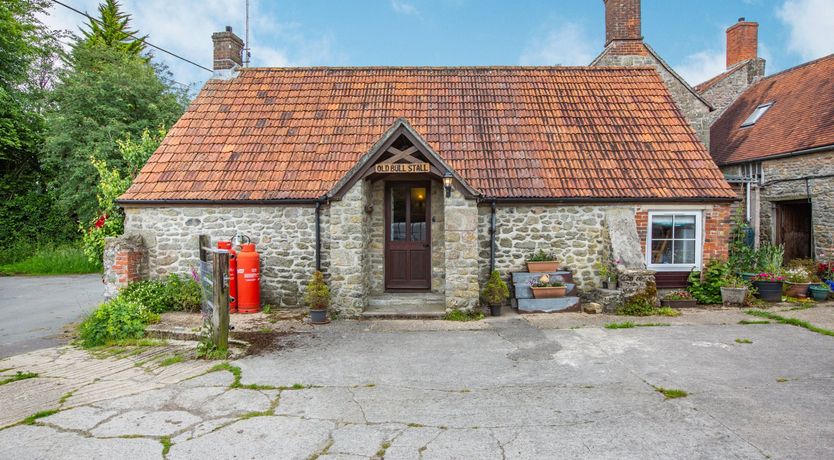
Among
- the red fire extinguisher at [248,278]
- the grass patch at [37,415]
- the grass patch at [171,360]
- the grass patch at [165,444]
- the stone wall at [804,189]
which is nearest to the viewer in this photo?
the grass patch at [165,444]

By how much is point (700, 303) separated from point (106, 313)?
1246 centimetres

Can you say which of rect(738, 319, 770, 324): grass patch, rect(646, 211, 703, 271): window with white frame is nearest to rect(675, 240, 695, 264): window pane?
rect(646, 211, 703, 271): window with white frame

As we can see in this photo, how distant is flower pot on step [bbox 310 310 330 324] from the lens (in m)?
9.23

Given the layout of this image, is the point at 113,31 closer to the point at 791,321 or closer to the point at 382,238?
the point at 382,238

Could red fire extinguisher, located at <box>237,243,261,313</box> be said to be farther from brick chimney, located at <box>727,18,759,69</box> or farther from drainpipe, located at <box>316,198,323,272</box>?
brick chimney, located at <box>727,18,759,69</box>

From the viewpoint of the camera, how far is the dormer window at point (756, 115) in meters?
17.2

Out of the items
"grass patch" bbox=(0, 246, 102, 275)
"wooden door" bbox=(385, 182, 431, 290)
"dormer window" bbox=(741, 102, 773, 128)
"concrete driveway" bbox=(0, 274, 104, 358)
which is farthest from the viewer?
"grass patch" bbox=(0, 246, 102, 275)

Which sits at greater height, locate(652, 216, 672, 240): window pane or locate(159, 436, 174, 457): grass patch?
locate(652, 216, 672, 240): window pane

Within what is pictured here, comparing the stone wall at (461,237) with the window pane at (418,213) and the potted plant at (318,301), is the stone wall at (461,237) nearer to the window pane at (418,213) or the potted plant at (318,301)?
the window pane at (418,213)

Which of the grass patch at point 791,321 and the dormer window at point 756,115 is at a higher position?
the dormer window at point 756,115

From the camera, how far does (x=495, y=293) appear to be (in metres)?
9.70

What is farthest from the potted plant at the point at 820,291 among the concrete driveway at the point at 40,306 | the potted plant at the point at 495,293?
the concrete driveway at the point at 40,306

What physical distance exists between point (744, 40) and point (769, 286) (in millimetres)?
13954

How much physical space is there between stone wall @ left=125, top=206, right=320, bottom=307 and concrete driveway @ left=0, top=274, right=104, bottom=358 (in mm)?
2468
